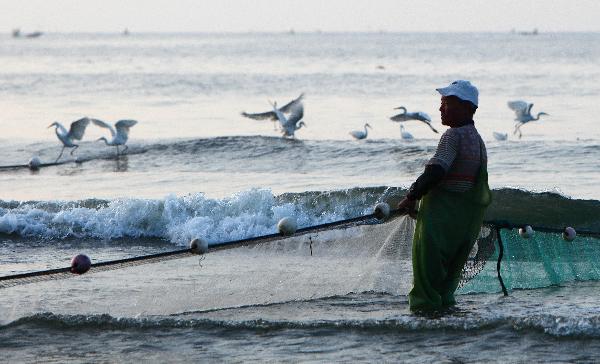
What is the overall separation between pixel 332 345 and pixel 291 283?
1.02 metres

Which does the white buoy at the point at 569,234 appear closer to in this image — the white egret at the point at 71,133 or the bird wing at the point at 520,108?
the white egret at the point at 71,133

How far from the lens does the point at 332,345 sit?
6.11m

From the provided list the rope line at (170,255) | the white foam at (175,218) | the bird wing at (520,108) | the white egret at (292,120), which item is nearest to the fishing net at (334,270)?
the rope line at (170,255)

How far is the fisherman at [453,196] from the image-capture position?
19.4ft

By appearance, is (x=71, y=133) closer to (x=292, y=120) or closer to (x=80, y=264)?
(x=292, y=120)

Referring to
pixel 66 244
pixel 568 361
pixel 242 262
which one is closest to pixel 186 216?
pixel 66 244

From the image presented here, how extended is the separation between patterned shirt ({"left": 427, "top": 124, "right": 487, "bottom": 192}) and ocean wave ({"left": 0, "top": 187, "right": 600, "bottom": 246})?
16.0ft

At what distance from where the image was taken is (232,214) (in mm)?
11125

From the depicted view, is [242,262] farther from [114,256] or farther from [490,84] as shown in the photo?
[490,84]

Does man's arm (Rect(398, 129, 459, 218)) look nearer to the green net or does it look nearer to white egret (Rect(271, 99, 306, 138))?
the green net

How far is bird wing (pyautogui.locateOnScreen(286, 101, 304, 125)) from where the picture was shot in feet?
71.3

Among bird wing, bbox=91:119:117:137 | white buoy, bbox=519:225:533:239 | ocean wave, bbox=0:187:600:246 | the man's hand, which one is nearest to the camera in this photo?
the man's hand

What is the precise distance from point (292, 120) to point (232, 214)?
1074 cm

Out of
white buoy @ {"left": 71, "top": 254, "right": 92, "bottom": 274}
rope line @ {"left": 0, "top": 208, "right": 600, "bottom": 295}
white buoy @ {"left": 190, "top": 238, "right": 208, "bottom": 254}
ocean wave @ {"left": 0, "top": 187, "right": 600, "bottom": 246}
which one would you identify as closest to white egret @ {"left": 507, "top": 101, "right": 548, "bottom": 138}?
ocean wave @ {"left": 0, "top": 187, "right": 600, "bottom": 246}
